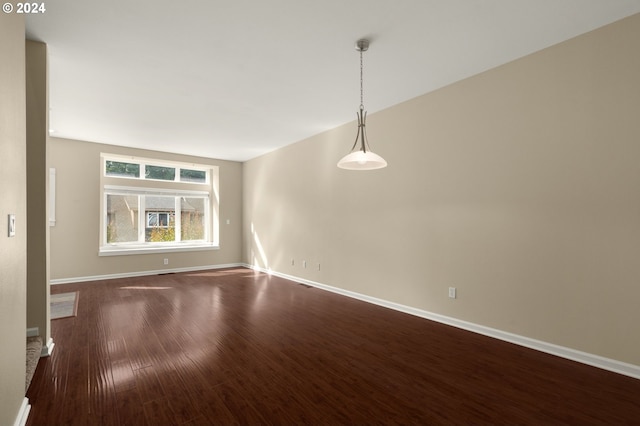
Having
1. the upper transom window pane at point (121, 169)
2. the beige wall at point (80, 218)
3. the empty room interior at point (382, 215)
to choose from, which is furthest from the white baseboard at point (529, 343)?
the upper transom window pane at point (121, 169)

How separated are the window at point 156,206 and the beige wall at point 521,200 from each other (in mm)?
4493

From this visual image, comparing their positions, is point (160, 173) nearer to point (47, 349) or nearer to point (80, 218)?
point (80, 218)

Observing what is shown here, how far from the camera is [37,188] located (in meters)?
2.65

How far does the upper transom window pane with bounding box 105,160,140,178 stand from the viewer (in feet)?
20.6

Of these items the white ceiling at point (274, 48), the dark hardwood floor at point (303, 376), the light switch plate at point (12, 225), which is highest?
the white ceiling at point (274, 48)

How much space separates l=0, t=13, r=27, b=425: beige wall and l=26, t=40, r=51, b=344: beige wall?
39.6 inches

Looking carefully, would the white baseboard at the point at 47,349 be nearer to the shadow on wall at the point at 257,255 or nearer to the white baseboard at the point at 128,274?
the white baseboard at the point at 128,274

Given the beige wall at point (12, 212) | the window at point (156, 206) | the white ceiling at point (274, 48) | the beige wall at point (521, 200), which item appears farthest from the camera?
the window at point (156, 206)

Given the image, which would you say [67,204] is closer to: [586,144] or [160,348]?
[160,348]

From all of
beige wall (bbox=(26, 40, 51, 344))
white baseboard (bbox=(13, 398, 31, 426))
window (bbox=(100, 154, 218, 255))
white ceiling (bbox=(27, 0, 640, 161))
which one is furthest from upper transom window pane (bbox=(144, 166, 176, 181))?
white baseboard (bbox=(13, 398, 31, 426))

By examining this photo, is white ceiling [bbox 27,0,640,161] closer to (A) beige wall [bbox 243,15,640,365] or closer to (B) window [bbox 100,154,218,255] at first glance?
(A) beige wall [bbox 243,15,640,365]

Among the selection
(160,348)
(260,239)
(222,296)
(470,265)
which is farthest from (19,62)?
(260,239)

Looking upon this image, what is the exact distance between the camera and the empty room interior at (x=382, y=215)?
1.97 m

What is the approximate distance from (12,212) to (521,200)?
13.0 ft
